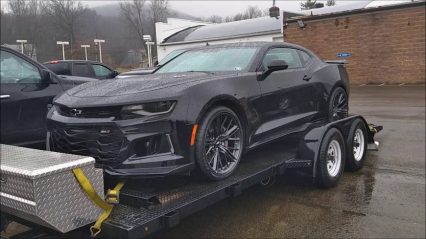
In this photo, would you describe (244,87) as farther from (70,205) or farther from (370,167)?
(370,167)

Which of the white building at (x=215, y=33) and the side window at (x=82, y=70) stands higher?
the white building at (x=215, y=33)

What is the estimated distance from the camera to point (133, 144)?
3574 mm

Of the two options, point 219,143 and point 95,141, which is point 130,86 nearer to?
point 95,141

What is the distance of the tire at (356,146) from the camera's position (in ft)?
19.9

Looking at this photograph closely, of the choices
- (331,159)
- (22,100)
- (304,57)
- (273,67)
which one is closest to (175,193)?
(273,67)

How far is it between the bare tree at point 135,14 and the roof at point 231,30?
27414 mm

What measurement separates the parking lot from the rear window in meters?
7.79

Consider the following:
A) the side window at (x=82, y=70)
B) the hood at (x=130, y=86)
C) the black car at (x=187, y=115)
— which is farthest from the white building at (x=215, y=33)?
the hood at (x=130, y=86)

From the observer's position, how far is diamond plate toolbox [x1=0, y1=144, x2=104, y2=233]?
2943 millimetres

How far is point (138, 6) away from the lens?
67.0m

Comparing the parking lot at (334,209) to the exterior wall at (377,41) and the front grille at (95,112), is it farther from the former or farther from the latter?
the exterior wall at (377,41)

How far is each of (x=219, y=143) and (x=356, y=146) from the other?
311 centimetres

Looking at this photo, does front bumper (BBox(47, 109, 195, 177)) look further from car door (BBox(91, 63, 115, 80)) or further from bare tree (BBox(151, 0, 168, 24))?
bare tree (BBox(151, 0, 168, 24))

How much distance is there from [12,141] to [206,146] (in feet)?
7.52
